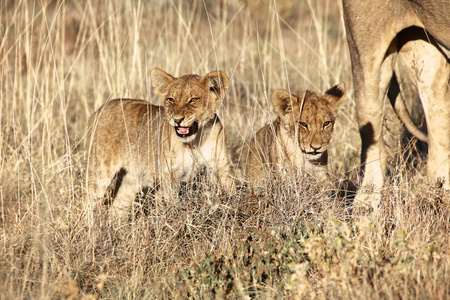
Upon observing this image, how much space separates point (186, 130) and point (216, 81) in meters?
0.43

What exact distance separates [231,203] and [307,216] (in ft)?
1.70

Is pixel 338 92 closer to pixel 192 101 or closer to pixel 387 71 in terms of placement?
pixel 387 71

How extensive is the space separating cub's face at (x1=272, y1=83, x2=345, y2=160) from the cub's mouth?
614mm

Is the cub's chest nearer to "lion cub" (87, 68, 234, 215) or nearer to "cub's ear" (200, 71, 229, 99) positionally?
"lion cub" (87, 68, 234, 215)

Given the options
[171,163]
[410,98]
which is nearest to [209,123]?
[171,163]

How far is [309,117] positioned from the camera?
13.4ft

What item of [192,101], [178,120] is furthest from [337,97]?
[178,120]

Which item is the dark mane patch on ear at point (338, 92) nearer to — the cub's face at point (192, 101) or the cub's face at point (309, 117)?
the cub's face at point (309, 117)

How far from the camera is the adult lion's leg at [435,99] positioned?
435 cm

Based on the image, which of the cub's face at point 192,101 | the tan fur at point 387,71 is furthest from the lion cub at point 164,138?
the tan fur at point 387,71

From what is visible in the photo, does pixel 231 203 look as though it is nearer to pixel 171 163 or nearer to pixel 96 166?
pixel 171 163

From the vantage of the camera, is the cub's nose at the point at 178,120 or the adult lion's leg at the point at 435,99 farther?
the adult lion's leg at the point at 435,99

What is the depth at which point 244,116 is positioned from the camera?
6473 mm

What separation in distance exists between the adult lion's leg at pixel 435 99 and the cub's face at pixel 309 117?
65 centimetres
